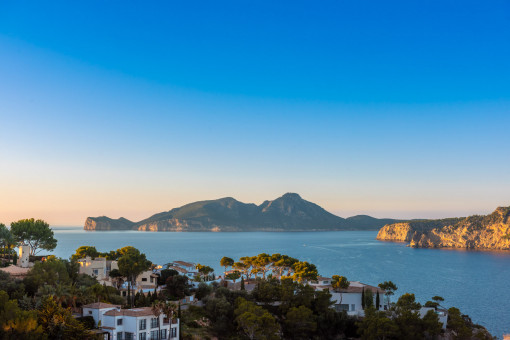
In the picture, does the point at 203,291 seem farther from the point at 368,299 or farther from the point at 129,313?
the point at 368,299

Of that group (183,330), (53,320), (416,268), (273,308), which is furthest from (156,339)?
(416,268)

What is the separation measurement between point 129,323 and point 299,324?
18.3 meters

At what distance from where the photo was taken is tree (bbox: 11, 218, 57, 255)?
7088cm

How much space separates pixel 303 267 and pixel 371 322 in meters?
25.2

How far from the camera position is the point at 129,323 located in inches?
1458

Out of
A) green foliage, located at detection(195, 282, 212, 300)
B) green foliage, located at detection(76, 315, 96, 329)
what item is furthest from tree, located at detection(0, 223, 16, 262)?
green foliage, located at detection(76, 315, 96, 329)

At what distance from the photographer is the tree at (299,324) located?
147ft

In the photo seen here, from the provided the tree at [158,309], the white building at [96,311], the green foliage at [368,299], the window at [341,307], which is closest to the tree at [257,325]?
the tree at [158,309]

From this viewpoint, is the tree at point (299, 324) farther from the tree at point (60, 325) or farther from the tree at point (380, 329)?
the tree at point (60, 325)

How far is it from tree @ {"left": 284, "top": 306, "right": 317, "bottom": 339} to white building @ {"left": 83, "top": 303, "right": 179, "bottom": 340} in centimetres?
1347

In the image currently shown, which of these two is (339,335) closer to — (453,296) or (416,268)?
(453,296)

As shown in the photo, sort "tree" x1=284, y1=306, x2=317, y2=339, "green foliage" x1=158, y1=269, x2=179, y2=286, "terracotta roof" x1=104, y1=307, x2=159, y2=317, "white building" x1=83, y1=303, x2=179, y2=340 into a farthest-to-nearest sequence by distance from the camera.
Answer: "green foliage" x1=158, y1=269, x2=179, y2=286, "tree" x1=284, y1=306, x2=317, y2=339, "terracotta roof" x1=104, y1=307, x2=159, y2=317, "white building" x1=83, y1=303, x2=179, y2=340

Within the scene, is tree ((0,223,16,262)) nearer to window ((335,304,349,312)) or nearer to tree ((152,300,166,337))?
tree ((152,300,166,337))

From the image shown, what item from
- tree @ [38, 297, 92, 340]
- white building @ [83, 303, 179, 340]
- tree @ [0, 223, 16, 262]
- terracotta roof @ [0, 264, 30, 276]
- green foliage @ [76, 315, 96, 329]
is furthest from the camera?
tree @ [0, 223, 16, 262]
